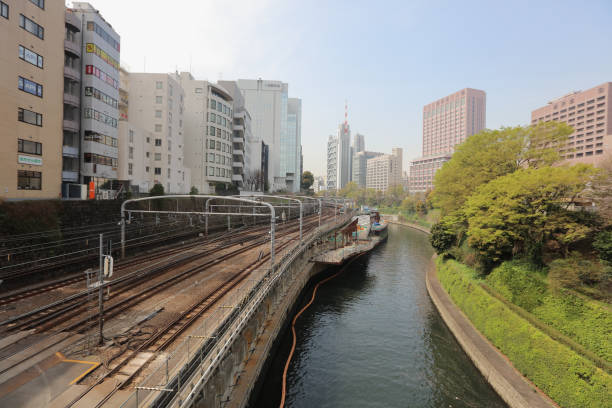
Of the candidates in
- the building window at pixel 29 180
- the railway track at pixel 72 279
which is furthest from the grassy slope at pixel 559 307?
the building window at pixel 29 180

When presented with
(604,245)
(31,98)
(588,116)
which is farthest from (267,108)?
(604,245)

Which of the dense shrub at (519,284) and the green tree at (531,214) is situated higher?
the green tree at (531,214)

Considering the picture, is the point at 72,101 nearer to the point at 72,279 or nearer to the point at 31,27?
the point at 31,27

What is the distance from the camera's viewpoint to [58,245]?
71.4 feet

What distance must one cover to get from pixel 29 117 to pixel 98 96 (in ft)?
37.0

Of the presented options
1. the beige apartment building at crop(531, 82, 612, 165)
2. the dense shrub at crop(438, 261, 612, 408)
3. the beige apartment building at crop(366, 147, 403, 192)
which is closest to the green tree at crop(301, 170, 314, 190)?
the beige apartment building at crop(366, 147, 403, 192)

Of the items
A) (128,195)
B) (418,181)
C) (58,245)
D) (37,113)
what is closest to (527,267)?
(58,245)

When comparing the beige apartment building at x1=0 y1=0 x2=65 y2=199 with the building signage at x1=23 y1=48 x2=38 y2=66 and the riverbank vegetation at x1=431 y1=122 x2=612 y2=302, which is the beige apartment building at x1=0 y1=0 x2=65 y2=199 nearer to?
the building signage at x1=23 y1=48 x2=38 y2=66

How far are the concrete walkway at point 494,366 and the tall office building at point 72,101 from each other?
35226 mm

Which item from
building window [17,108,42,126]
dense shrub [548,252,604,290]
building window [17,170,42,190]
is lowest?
dense shrub [548,252,604,290]

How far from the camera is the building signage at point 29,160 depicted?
78.1 feet

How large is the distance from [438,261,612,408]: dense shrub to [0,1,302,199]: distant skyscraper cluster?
35.3 metres

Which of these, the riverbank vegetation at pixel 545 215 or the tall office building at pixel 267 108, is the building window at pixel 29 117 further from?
the tall office building at pixel 267 108

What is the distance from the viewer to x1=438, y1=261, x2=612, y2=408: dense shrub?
1220cm
